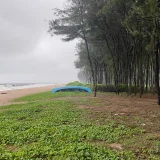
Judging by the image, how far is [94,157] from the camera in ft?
13.4

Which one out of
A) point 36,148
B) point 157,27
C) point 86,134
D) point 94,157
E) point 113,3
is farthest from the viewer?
point 113,3

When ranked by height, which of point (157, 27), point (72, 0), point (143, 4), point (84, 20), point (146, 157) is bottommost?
point (146, 157)

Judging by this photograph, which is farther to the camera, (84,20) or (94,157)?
(84,20)

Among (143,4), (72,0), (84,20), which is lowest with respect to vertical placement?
(143,4)

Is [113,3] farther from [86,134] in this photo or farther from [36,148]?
[36,148]

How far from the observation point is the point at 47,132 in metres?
5.95

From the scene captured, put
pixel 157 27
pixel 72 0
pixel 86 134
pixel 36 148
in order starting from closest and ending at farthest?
1. pixel 36 148
2. pixel 86 134
3. pixel 157 27
4. pixel 72 0

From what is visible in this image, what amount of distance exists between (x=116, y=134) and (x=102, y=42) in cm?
1922

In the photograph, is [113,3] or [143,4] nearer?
[143,4]

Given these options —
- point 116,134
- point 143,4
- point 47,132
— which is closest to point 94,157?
point 116,134

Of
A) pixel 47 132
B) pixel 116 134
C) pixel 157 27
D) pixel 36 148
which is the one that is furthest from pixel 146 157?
pixel 157 27

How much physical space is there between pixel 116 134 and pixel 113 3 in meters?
12.4

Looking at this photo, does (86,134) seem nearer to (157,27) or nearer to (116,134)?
(116,134)

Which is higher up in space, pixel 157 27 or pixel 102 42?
pixel 102 42
